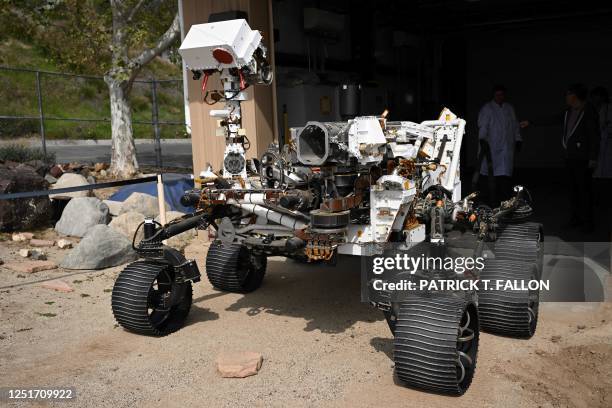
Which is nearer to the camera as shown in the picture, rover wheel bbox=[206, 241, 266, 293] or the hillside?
rover wheel bbox=[206, 241, 266, 293]

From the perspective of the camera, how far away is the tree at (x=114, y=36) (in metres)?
11.9

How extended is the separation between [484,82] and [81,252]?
12290mm

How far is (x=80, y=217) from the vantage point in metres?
8.84

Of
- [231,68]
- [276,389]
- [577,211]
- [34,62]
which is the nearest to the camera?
[276,389]

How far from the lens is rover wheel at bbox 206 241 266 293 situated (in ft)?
19.7

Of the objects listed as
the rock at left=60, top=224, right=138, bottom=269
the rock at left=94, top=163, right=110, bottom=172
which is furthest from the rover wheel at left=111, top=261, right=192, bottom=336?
the rock at left=94, top=163, right=110, bottom=172

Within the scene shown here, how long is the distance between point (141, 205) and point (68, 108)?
1882 centimetres

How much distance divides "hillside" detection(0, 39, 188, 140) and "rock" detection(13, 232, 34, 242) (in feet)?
49.8

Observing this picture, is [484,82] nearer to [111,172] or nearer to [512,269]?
[111,172]

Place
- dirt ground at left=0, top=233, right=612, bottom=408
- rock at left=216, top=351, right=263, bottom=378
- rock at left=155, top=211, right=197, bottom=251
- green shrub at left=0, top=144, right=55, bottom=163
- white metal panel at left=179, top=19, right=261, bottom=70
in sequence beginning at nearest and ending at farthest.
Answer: dirt ground at left=0, top=233, right=612, bottom=408
rock at left=216, top=351, right=263, bottom=378
white metal panel at left=179, top=19, right=261, bottom=70
rock at left=155, top=211, right=197, bottom=251
green shrub at left=0, top=144, right=55, bottom=163

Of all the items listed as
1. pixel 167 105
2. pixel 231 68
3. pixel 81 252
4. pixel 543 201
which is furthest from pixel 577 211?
pixel 167 105

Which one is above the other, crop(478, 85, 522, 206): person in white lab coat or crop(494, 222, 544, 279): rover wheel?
crop(478, 85, 522, 206): person in white lab coat

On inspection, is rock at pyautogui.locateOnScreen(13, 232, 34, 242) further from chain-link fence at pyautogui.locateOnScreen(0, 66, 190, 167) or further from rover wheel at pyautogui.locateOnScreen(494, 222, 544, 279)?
chain-link fence at pyautogui.locateOnScreen(0, 66, 190, 167)

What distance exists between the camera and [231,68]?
15.8 ft
